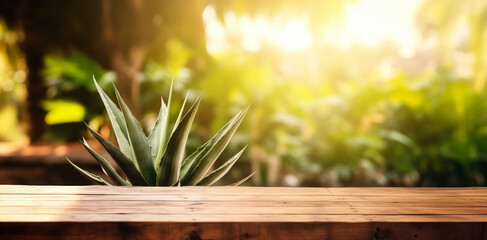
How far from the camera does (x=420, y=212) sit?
3.04 feet

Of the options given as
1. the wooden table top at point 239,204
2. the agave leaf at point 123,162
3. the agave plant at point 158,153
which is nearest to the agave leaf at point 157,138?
the agave plant at point 158,153

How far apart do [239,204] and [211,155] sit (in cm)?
36

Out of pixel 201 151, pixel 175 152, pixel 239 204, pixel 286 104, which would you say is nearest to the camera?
pixel 239 204

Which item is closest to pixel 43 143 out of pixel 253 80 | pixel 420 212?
pixel 253 80

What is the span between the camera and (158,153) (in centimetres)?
141

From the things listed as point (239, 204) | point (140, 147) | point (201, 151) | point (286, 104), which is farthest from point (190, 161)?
point (286, 104)

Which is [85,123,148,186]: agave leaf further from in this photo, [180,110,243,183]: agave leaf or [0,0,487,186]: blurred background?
[0,0,487,186]: blurred background

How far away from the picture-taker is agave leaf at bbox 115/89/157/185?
50.6 inches

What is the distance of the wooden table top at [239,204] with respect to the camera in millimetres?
863

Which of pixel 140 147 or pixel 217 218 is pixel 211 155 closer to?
pixel 140 147

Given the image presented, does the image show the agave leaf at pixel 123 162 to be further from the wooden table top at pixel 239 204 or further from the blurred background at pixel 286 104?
the blurred background at pixel 286 104

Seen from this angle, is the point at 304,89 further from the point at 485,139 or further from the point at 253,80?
the point at 485,139

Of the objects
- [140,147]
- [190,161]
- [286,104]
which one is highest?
[140,147]

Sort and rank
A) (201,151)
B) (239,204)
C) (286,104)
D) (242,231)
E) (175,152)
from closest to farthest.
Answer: (242,231) < (239,204) < (175,152) < (201,151) < (286,104)
